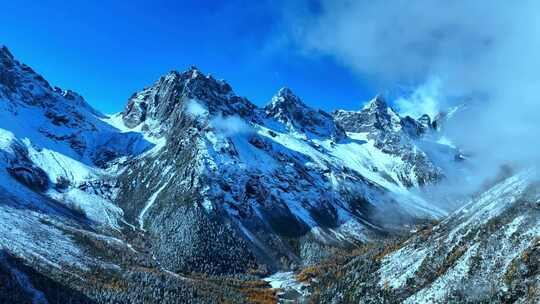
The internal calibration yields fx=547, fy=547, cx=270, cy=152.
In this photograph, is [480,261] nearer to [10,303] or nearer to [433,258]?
[433,258]

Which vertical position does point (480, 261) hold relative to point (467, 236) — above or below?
below

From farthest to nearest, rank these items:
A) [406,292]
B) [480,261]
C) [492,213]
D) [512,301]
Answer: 1. [492,213]
2. [406,292]
3. [480,261]
4. [512,301]

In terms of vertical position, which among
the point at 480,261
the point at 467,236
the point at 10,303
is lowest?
the point at 10,303

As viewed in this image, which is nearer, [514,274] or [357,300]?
[514,274]

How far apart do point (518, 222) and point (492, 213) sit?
23.0m

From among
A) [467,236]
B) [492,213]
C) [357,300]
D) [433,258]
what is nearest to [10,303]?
[357,300]

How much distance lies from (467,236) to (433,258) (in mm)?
14389

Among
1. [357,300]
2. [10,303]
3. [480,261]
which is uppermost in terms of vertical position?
[480,261]

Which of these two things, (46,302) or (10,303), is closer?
(10,303)

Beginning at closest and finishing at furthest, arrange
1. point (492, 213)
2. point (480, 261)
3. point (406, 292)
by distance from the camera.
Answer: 1. point (480, 261)
2. point (406, 292)
3. point (492, 213)

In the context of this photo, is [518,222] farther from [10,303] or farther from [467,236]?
[10,303]

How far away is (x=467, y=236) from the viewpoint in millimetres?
191875

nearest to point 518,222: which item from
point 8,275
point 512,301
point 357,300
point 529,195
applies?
point 529,195

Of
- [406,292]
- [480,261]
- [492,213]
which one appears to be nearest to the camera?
[480,261]
